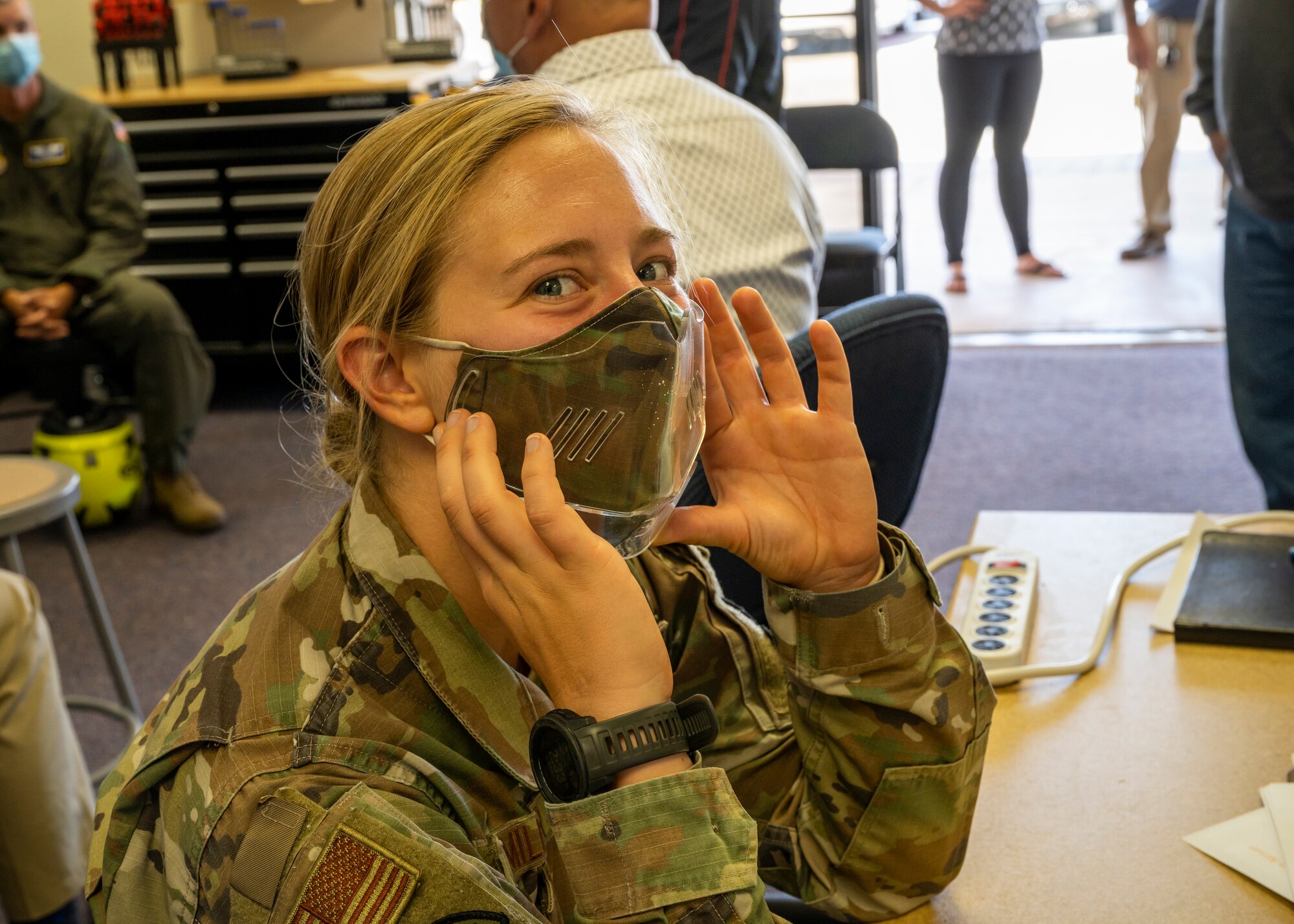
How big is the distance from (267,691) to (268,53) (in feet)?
14.7

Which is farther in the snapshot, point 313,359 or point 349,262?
point 313,359

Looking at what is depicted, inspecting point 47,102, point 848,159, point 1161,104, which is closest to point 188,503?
point 47,102

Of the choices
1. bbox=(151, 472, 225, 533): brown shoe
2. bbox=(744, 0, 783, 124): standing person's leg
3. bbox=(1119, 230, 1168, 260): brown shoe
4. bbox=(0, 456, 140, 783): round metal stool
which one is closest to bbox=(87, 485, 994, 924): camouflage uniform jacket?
bbox=(0, 456, 140, 783): round metal stool

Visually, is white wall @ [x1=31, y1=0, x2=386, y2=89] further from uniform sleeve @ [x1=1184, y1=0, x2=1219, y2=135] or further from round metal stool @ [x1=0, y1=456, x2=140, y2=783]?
uniform sleeve @ [x1=1184, y1=0, x2=1219, y2=135]

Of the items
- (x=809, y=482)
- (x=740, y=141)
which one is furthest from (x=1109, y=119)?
(x=809, y=482)

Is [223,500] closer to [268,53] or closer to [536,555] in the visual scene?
[268,53]

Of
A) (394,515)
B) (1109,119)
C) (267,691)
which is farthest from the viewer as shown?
(1109,119)

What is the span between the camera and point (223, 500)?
12.9ft

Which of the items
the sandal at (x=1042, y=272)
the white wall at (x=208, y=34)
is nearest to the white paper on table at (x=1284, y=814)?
the sandal at (x=1042, y=272)

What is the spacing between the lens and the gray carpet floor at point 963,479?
3135mm

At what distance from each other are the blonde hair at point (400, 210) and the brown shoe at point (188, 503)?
9.20ft

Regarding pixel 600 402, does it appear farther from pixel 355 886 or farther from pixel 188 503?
pixel 188 503

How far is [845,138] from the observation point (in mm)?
3689

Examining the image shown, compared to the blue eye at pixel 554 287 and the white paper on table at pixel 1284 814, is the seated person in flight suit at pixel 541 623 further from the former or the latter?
the white paper on table at pixel 1284 814
